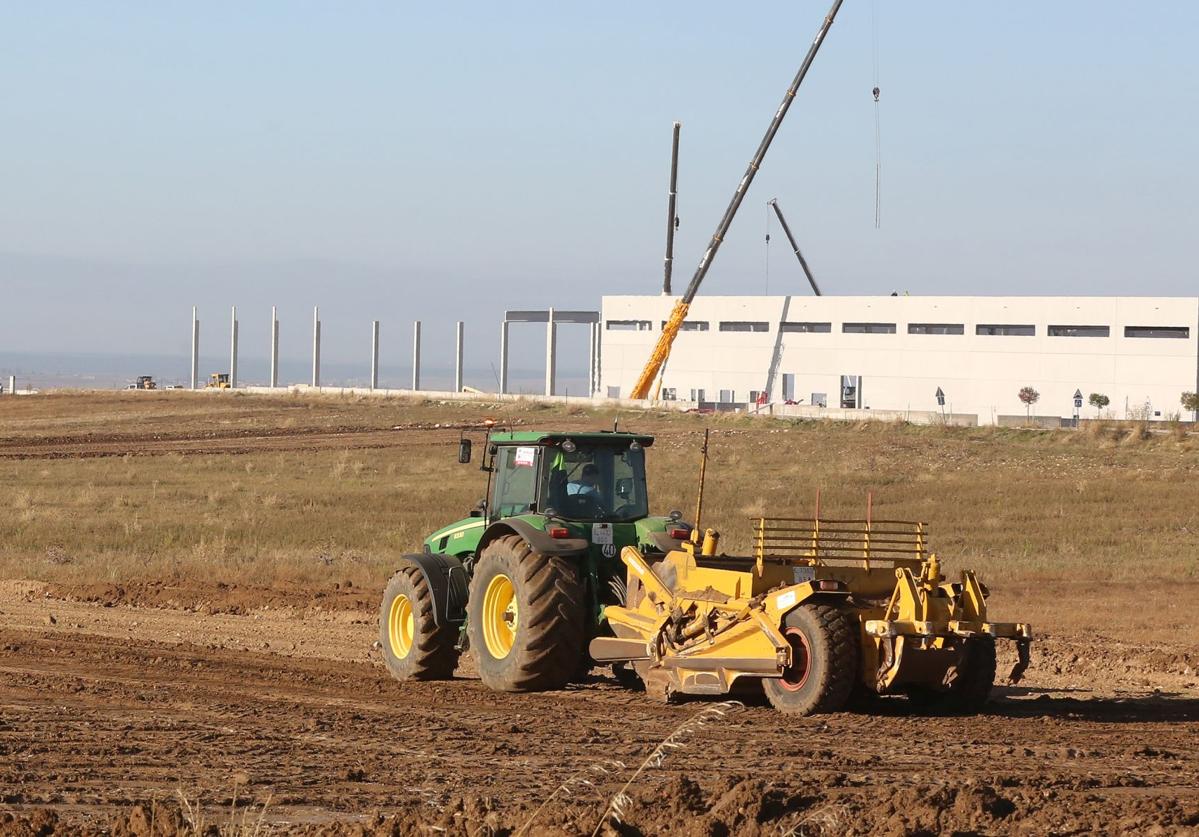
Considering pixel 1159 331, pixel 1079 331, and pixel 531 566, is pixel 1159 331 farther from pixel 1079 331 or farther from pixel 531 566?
pixel 531 566

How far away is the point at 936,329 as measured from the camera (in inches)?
3179

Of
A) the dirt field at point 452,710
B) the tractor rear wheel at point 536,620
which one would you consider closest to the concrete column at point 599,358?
the dirt field at point 452,710

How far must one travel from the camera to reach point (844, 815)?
7625 millimetres

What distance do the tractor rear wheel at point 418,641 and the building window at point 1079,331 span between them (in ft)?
217

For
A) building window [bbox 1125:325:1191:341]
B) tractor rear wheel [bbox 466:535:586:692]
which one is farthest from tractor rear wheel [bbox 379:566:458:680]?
building window [bbox 1125:325:1191:341]

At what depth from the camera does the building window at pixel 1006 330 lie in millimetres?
77438

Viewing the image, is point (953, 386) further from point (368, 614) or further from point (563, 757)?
point (563, 757)

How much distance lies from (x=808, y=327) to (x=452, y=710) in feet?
244

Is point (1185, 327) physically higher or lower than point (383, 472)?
higher

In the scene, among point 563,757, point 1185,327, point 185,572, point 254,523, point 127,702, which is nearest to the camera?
point 563,757

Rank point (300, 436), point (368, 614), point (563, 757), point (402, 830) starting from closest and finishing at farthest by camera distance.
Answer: point (402, 830)
point (563, 757)
point (368, 614)
point (300, 436)

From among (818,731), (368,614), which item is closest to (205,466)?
(368,614)

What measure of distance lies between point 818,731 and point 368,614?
9.91 m

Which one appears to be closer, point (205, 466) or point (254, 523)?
point (254, 523)
